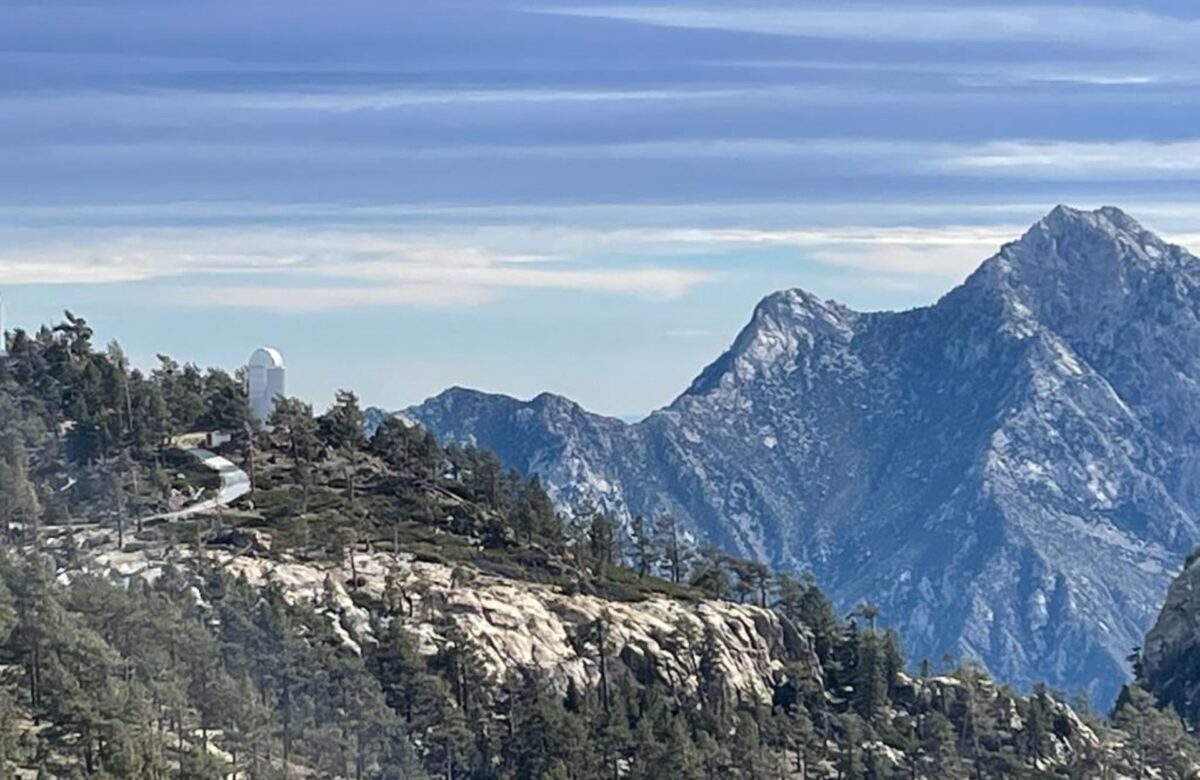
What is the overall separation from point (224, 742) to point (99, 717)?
53.9ft

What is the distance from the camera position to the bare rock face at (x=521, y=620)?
163 m

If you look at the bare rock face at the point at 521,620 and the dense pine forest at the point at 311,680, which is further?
the bare rock face at the point at 521,620

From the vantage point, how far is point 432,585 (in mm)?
175875

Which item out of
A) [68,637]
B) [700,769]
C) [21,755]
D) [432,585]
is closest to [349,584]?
[432,585]

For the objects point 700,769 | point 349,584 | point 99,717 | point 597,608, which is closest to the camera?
point 99,717

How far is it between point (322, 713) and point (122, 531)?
4231 cm

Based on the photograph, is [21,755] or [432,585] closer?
[21,755]

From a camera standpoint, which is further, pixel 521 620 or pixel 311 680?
pixel 521 620

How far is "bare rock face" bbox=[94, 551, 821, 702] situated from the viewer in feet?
535

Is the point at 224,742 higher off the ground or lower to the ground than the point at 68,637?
lower

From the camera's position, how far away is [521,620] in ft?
570

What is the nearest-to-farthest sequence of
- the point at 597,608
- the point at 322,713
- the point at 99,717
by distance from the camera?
the point at 99,717 < the point at 322,713 < the point at 597,608

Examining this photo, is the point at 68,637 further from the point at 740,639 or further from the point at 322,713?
the point at 740,639

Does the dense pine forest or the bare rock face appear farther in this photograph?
the bare rock face
